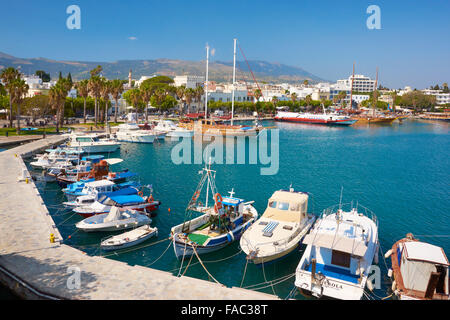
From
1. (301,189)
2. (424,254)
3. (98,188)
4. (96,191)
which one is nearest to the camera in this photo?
(424,254)

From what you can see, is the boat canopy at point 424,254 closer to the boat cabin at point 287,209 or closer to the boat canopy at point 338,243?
the boat canopy at point 338,243

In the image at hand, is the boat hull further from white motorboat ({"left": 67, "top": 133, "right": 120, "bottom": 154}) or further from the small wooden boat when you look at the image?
the small wooden boat

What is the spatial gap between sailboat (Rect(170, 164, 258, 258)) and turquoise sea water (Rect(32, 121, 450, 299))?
0.83m

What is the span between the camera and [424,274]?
1798cm

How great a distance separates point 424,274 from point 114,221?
21047 mm

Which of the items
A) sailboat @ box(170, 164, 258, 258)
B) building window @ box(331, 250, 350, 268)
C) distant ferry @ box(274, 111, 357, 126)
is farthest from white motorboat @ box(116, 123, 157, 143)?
distant ferry @ box(274, 111, 357, 126)

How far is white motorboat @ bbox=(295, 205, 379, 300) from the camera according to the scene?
1833cm

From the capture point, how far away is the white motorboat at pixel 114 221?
26.2 metres

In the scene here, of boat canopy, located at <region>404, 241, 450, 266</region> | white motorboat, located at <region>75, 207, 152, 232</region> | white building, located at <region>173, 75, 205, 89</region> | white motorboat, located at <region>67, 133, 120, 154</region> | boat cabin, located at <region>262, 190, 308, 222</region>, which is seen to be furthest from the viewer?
white building, located at <region>173, 75, 205, 89</region>

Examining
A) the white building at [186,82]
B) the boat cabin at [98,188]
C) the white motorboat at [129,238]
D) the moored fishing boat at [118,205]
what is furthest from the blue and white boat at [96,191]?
the white building at [186,82]

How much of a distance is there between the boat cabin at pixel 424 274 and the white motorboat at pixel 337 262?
79.7 inches

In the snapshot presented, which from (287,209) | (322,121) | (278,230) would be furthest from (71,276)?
(322,121)

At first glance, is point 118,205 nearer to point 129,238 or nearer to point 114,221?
point 114,221
